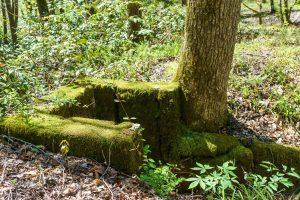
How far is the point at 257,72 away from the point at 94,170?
4.47 meters

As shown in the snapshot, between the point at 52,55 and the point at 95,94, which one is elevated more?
the point at 52,55

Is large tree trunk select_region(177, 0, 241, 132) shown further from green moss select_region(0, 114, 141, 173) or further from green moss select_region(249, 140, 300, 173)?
green moss select_region(0, 114, 141, 173)

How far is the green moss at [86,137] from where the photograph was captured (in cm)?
370

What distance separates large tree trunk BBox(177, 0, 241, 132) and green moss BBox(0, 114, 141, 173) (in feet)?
5.15

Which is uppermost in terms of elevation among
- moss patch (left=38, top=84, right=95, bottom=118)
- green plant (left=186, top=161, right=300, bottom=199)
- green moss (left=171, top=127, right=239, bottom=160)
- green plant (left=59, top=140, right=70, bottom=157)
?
moss patch (left=38, top=84, right=95, bottom=118)

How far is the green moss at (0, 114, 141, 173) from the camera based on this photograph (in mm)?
3703

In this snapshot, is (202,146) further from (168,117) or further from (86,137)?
(86,137)

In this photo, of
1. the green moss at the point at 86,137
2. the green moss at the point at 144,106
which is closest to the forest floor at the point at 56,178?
the green moss at the point at 86,137

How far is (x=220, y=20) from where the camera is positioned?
477cm

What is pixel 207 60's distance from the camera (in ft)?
16.3

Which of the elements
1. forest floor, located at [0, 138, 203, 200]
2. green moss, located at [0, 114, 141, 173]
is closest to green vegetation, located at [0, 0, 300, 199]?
green moss, located at [0, 114, 141, 173]

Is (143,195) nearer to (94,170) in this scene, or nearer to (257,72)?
(94,170)

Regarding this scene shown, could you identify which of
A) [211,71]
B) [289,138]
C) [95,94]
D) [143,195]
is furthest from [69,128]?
[289,138]

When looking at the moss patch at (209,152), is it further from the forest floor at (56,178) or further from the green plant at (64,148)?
the green plant at (64,148)
